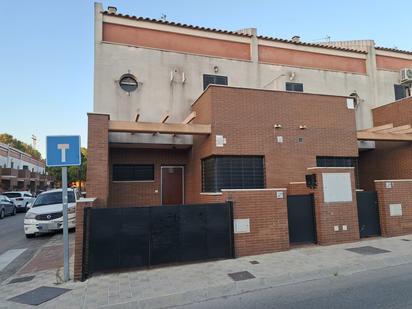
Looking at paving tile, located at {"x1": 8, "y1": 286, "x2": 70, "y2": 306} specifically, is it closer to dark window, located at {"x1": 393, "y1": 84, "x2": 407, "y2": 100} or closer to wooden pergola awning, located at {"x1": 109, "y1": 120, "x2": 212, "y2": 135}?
wooden pergola awning, located at {"x1": 109, "y1": 120, "x2": 212, "y2": 135}

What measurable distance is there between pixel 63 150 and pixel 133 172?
5815 mm

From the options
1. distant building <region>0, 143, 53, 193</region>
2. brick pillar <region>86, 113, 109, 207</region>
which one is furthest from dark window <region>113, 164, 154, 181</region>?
distant building <region>0, 143, 53, 193</region>

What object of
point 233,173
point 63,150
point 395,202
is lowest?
point 395,202

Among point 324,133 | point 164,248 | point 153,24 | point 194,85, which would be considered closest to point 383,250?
point 324,133

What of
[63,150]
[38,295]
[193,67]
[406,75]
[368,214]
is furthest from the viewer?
[406,75]

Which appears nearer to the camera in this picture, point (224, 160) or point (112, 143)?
point (224, 160)

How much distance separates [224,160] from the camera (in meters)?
10.5

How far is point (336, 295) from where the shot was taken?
525 centimetres

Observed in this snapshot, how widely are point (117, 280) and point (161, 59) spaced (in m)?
9.58

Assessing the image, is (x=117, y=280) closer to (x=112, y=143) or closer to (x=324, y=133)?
(x=112, y=143)

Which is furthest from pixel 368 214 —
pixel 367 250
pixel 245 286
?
pixel 245 286

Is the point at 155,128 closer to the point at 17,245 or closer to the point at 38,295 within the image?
the point at 38,295

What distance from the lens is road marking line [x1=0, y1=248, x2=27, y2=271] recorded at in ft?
27.8

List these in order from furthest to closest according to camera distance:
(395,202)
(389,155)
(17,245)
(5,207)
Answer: (5,207), (389,155), (17,245), (395,202)
